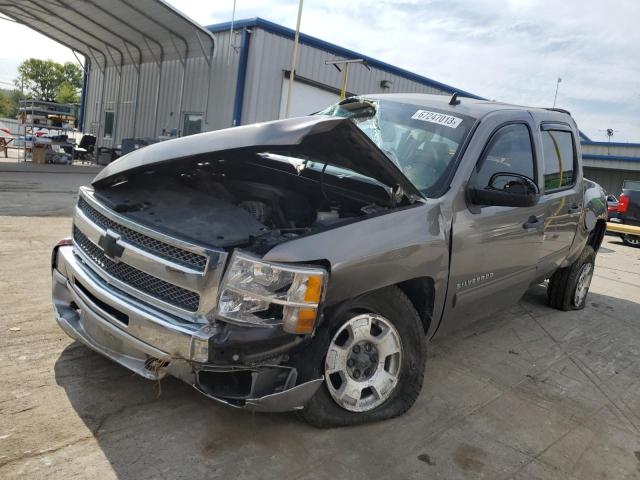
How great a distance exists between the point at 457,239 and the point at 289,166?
1279 mm

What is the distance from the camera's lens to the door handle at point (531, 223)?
3981mm

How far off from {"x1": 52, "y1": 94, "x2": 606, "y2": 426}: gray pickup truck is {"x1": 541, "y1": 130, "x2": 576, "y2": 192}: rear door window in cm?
37

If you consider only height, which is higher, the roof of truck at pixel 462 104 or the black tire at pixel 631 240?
the roof of truck at pixel 462 104

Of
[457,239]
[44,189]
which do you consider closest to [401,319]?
[457,239]

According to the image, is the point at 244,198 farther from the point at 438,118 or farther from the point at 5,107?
the point at 5,107

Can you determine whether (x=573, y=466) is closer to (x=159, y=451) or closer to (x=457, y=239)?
(x=457, y=239)

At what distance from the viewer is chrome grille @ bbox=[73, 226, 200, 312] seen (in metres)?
2.47

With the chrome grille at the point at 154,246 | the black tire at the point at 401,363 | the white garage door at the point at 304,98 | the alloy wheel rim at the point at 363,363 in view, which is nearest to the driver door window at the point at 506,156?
the black tire at the point at 401,363

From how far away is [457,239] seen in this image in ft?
10.7

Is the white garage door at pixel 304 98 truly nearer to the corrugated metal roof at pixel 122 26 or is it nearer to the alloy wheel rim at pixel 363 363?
the corrugated metal roof at pixel 122 26

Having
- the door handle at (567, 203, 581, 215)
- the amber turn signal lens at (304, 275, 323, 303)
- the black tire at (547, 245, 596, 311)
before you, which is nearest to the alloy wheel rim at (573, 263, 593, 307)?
the black tire at (547, 245, 596, 311)

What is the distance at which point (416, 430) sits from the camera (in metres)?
2.99

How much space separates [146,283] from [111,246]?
302mm

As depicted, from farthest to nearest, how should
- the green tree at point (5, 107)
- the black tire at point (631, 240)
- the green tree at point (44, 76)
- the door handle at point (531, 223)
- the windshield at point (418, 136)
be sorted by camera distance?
the green tree at point (44, 76)
the green tree at point (5, 107)
the black tire at point (631, 240)
the door handle at point (531, 223)
the windshield at point (418, 136)
